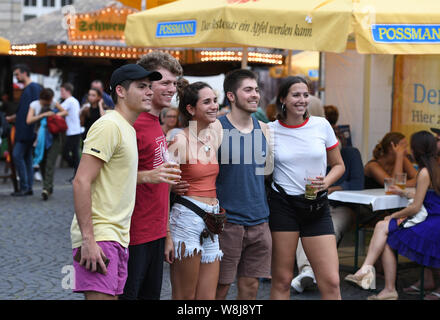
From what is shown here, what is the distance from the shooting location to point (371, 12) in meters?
5.66

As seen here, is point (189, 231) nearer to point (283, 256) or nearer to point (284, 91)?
point (283, 256)

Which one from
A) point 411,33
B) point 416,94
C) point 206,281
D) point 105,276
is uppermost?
point 411,33

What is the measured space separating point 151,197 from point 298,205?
1.18 meters

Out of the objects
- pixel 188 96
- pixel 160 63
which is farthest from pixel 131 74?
pixel 188 96

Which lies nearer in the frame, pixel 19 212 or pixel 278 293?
pixel 278 293

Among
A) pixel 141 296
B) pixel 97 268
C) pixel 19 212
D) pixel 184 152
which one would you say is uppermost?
pixel 184 152

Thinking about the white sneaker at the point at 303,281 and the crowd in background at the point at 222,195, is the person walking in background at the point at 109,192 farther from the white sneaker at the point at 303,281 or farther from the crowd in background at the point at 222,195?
the white sneaker at the point at 303,281

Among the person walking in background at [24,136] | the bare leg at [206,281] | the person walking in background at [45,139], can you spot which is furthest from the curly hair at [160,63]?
the person walking in background at [24,136]

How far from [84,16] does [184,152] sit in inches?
404

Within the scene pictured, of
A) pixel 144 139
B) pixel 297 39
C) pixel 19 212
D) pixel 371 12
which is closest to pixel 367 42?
pixel 371 12

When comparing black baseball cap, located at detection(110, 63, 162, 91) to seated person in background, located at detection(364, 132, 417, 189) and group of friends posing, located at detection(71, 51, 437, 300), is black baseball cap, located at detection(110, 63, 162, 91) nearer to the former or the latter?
group of friends posing, located at detection(71, 51, 437, 300)

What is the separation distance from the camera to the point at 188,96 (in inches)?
167

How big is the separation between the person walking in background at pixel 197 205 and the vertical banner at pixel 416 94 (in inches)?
195
